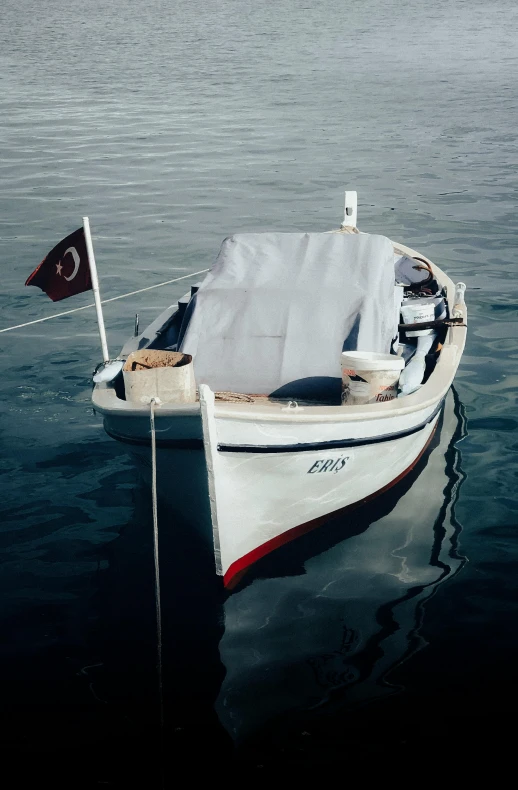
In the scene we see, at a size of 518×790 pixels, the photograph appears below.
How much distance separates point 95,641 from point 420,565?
9.70 feet

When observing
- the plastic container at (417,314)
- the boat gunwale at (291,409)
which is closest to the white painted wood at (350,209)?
the plastic container at (417,314)

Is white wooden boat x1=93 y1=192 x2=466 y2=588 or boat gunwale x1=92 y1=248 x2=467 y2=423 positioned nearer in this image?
boat gunwale x1=92 y1=248 x2=467 y2=423

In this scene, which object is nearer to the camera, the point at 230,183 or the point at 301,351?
the point at 301,351

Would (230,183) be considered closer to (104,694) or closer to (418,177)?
(418,177)

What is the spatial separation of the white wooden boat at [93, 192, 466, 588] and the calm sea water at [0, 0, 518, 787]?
2.07 feet

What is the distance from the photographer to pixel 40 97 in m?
34.8

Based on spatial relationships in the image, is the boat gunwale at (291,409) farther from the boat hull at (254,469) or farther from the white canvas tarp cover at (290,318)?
the white canvas tarp cover at (290,318)

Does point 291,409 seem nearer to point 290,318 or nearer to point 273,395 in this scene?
point 273,395

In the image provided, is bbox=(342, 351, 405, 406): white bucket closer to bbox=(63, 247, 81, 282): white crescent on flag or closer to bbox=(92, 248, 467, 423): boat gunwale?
bbox=(92, 248, 467, 423): boat gunwale

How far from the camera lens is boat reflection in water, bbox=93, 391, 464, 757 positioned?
6.62 m

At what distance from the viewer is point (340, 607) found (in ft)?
25.1

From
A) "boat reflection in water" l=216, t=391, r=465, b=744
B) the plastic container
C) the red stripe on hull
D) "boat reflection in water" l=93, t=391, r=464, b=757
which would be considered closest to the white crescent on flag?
"boat reflection in water" l=93, t=391, r=464, b=757

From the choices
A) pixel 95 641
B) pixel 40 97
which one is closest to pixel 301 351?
pixel 95 641

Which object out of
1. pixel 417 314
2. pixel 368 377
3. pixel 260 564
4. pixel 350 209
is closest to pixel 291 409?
pixel 368 377
